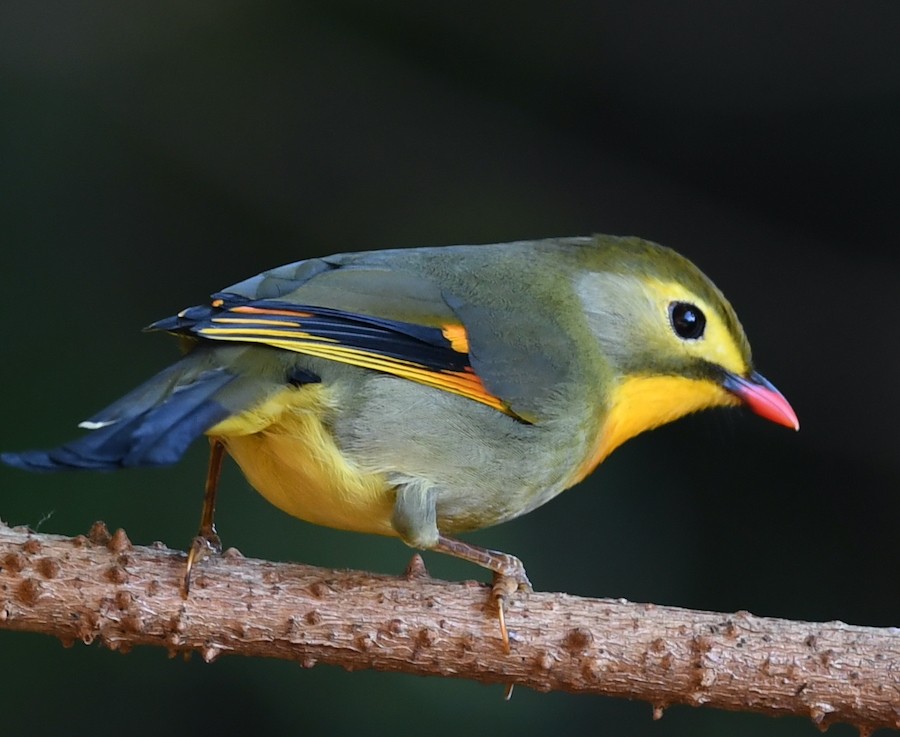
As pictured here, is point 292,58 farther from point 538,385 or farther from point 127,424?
point 127,424

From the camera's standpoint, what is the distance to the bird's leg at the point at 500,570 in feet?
8.86

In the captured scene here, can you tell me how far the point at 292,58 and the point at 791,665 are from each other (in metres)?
3.85

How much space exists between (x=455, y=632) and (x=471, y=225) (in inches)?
111

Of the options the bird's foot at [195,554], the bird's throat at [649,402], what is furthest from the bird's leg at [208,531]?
the bird's throat at [649,402]

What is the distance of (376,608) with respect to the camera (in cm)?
272

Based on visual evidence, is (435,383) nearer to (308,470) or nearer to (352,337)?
(352,337)

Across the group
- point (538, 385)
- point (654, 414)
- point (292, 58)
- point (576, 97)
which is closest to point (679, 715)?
point (654, 414)

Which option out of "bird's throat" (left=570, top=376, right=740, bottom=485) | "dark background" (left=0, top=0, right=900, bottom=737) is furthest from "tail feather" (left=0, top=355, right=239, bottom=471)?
"dark background" (left=0, top=0, right=900, bottom=737)

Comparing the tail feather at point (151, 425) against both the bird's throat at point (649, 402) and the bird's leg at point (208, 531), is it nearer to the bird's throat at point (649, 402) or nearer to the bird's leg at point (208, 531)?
the bird's leg at point (208, 531)

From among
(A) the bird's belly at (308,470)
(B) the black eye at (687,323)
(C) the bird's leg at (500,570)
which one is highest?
(B) the black eye at (687,323)

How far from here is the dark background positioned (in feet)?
15.1

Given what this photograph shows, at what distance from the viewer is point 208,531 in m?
3.07

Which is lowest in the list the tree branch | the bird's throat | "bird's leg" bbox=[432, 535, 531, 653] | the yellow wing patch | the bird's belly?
the tree branch

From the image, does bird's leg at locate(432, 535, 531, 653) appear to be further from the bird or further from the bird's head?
the bird's head
